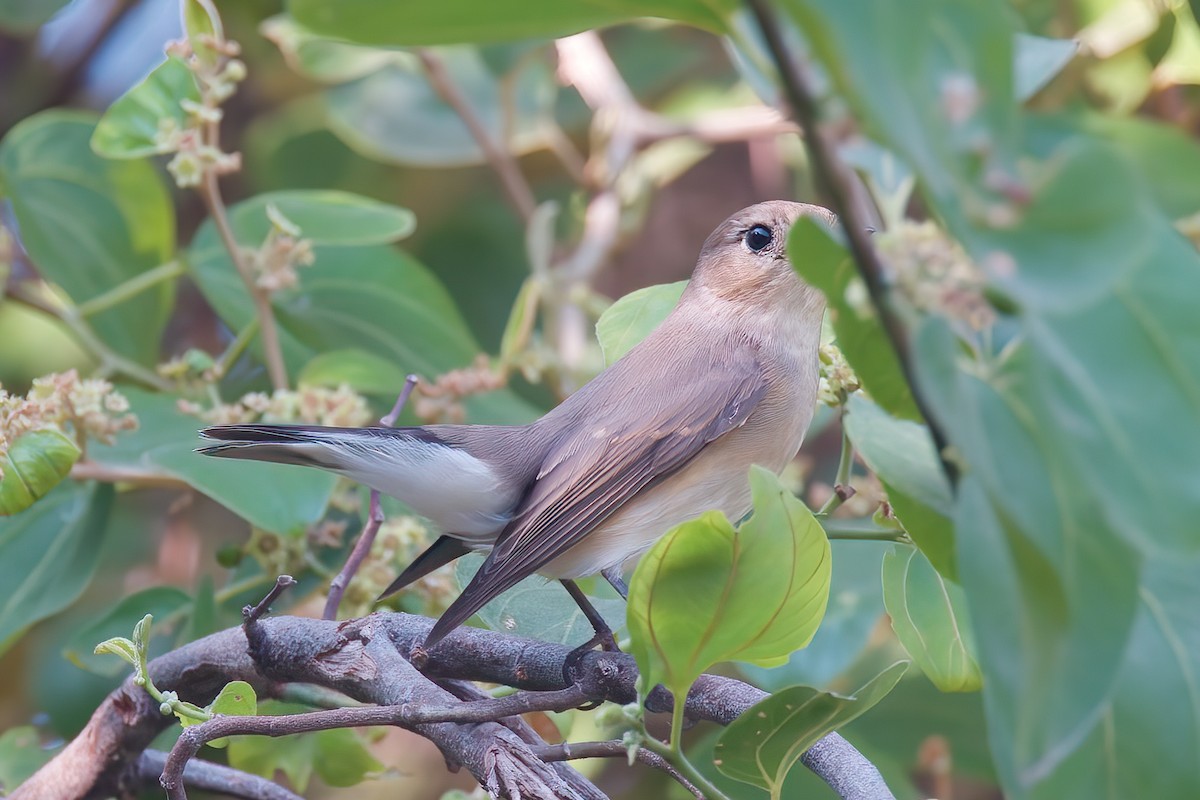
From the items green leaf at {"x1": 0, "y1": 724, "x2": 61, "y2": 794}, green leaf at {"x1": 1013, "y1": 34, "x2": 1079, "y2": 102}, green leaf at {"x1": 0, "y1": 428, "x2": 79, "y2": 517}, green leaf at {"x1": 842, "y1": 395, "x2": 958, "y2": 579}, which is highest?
green leaf at {"x1": 1013, "y1": 34, "x2": 1079, "y2": 102}

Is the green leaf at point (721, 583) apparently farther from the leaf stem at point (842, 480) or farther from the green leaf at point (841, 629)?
the green leaf at point (841, 629)

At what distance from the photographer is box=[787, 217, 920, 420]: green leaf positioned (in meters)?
0.92

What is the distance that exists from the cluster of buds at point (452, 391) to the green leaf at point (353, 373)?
6cm

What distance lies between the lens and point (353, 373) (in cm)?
221

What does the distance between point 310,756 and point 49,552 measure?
575 millimetres

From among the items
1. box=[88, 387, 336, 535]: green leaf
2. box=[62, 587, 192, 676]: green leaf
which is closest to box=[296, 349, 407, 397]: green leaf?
box=[88, 387, 336, 535]: green leaf

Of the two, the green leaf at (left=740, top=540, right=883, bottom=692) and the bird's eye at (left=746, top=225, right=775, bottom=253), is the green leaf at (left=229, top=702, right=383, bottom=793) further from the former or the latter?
the bird's eye at (left=746, top=225, right=775, bottom=253)

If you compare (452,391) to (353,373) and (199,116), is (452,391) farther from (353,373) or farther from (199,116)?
(199,116)

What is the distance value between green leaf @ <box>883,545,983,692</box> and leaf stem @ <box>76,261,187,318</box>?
1.62 meters

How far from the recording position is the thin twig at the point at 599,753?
1.23 meters

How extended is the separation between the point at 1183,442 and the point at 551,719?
1.24m

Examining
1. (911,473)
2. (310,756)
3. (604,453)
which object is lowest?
(310,756)

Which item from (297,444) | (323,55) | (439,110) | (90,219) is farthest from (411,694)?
(439,110)

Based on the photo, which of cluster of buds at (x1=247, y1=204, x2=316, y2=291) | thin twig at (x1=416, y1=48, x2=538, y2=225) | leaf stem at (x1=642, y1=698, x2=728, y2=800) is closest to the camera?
leaf stem at (x1=642, y1=698, x2=728, y2=800)
